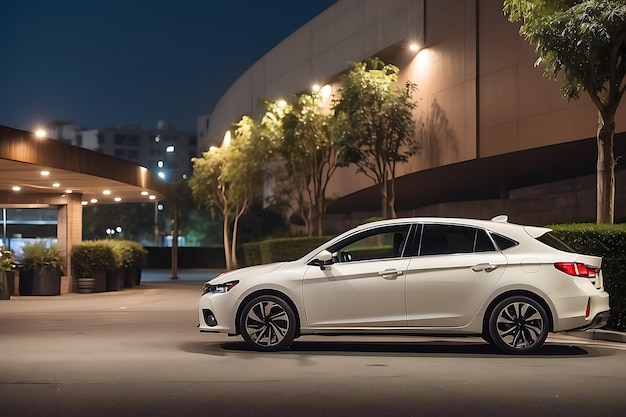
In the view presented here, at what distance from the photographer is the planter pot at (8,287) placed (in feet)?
91.6

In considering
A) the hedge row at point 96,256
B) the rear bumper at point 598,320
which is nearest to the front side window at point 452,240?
the rear bumper at point 598,320

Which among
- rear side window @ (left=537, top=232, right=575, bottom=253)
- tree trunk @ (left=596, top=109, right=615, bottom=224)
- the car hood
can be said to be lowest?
the car hood

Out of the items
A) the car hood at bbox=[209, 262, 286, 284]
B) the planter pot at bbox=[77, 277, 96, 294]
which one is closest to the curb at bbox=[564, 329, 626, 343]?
the car hood at bbox=[209, 262, 286, 284]

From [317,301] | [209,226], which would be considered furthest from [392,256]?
[209,226]

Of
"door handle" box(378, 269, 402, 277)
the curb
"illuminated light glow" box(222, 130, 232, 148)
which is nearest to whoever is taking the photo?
"door handle" box(378, 269, 402, 277)

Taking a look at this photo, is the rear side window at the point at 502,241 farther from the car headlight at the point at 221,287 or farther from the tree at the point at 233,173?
the tree at the point at 233,173

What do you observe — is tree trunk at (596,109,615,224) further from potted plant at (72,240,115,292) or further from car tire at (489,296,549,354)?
potted plant at (72,240,115,292)

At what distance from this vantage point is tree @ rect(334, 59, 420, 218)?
127ft

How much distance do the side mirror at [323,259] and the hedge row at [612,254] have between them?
4.54 meters

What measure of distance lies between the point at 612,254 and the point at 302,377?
21.2ft

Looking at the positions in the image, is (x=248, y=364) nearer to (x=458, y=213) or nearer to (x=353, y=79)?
(x=353, y=79)

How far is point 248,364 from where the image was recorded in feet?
36.7

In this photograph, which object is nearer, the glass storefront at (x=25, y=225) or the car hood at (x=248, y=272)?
the car hood at (x=248, y=272)

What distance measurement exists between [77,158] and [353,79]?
15.3 meters
